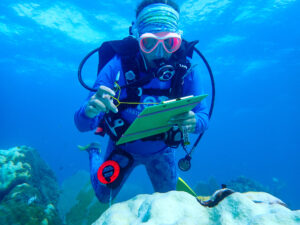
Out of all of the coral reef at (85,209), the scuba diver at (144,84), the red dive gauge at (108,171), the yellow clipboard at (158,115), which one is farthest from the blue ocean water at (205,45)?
the red dive gauge at (108,171)

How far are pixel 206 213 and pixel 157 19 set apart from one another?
3078 millimetres

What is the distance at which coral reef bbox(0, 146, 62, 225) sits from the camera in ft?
13.2

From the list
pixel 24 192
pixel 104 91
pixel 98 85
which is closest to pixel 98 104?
pixel 104 91

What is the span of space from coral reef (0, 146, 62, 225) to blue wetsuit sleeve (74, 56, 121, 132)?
2477 millimetres

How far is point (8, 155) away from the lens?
7.05 meters

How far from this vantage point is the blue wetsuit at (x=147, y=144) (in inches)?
132

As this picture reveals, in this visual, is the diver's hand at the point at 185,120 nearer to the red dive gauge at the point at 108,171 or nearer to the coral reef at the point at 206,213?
the red dive gauge at the point at 108,171

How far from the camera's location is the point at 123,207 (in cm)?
194

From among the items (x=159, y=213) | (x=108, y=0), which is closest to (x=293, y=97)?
(x=108, y=0)

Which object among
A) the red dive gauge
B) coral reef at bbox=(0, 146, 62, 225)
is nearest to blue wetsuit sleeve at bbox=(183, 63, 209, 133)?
the red dive gauge

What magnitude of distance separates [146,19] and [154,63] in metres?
0.80

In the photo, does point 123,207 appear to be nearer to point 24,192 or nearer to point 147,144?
point 147,144

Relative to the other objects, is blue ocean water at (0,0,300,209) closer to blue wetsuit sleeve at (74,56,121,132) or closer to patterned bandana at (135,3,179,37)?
patterned bandana at (135,3,179,37)

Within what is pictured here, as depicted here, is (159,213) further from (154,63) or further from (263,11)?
(263,11)
